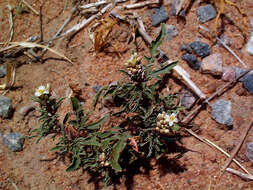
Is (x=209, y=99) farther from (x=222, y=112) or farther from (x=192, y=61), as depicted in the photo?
(x=192, y=61)

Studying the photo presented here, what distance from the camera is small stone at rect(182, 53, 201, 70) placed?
358cm

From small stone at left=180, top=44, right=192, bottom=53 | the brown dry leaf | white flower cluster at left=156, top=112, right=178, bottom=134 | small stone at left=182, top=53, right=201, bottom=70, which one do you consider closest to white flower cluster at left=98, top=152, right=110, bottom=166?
white flower cluster at left=156, top=112, right=178, bottom=134

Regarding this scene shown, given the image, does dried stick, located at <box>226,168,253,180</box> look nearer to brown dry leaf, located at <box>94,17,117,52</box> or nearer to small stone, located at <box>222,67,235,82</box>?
small stone, located at <box>222,67,235,82</box>

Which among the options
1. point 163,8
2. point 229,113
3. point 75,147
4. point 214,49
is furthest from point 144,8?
point 75,147

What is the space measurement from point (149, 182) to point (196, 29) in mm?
2006

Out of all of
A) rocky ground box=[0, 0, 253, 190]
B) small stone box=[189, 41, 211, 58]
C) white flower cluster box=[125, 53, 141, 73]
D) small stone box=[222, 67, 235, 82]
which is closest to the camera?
white flower cluster box=[125, 53, 141, 73]

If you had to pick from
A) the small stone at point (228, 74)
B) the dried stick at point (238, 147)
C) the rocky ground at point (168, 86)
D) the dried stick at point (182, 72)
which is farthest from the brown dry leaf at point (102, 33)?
the dried stick at point (238, 147)

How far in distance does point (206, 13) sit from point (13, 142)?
9.51 feet

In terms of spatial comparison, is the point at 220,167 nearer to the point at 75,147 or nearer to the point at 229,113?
the point at 229,113

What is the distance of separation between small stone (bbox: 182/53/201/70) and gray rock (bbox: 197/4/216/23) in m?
0.55

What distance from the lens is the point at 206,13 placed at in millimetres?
3762

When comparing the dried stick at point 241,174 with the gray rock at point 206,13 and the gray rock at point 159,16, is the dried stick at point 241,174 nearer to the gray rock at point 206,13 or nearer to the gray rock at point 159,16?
the gray rock at point 206,13

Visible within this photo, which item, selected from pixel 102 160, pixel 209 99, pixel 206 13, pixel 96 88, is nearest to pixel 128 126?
pixel 102 160

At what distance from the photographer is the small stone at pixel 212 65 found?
353 centimetres
